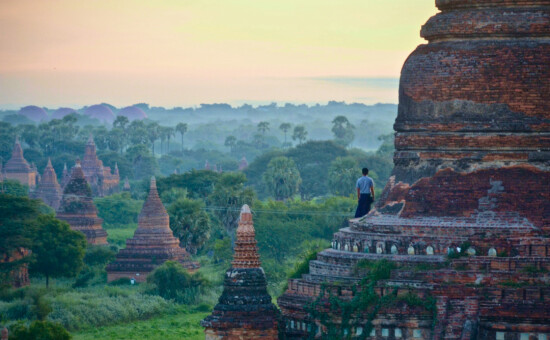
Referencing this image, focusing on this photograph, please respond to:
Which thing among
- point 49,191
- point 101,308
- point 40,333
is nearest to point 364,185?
point 40,333

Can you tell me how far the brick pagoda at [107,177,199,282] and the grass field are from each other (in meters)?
10.3

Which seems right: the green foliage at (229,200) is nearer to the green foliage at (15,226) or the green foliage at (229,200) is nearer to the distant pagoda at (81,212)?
the distant pagoda at (81,212)

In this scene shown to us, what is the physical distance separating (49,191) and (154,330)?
208 feet

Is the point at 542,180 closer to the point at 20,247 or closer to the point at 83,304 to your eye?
the point at 83,304

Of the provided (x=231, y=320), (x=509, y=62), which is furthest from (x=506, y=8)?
(x=231, y=320)

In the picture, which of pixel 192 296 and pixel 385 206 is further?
pixel 192 296

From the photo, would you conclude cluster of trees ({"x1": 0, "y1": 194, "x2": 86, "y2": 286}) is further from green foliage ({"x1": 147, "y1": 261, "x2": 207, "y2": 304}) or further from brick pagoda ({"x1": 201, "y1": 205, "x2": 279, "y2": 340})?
brick pagoda ({"x1": 201, "y1": 205, "x2": 279, "y2": 340})

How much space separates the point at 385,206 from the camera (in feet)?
91.3

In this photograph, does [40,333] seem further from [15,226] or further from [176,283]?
[15,226]

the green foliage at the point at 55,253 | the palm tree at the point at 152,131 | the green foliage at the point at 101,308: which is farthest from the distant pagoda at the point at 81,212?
the palm tree at the point at 152,131

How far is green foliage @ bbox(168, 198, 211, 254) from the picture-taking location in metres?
71.4

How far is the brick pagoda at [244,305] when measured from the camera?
85.1 feet

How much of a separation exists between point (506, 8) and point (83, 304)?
27.0 metres

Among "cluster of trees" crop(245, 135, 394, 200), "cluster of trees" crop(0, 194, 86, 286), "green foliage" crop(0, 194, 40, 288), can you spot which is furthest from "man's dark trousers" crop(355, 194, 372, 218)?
"cluster of trees" crop(245, 135, 394, 200)
